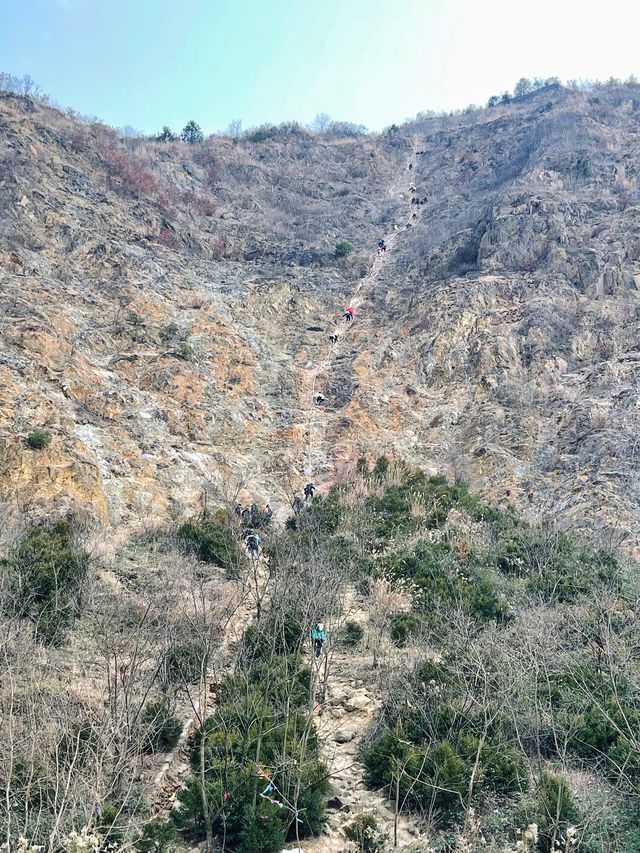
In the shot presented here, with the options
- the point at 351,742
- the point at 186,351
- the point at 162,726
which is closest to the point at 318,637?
the point at 351,742

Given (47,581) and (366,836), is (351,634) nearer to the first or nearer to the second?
(366,836)

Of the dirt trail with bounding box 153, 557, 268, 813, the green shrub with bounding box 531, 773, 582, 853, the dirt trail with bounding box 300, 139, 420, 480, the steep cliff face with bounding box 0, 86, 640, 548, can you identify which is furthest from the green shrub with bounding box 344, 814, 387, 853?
the dirt trail with bounding box 300, 139, 420, 480

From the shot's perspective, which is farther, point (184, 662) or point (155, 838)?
point (184, 662)

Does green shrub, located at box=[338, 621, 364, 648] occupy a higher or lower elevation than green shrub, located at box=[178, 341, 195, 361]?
lower

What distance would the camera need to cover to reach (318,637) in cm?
1116

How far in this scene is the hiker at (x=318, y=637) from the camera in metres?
11.1

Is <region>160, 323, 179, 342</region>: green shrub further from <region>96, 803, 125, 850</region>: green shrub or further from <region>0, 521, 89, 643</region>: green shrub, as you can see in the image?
<region>96, 803, 125, 850</region>: green shrub

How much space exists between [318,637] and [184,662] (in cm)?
248

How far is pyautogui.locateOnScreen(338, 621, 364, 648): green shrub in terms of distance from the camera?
498 inches

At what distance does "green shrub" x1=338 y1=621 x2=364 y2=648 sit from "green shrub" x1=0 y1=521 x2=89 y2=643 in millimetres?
5224

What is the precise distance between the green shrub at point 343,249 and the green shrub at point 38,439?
24.5m

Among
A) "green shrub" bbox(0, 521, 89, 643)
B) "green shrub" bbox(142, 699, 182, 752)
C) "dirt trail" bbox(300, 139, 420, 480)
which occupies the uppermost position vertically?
"dirt trail" bbox(300, 139, 420, 480)

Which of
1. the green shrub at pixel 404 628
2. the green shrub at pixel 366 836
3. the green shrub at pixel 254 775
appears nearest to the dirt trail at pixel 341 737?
the green shrub at pixel 366 836

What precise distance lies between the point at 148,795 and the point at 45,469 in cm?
967
